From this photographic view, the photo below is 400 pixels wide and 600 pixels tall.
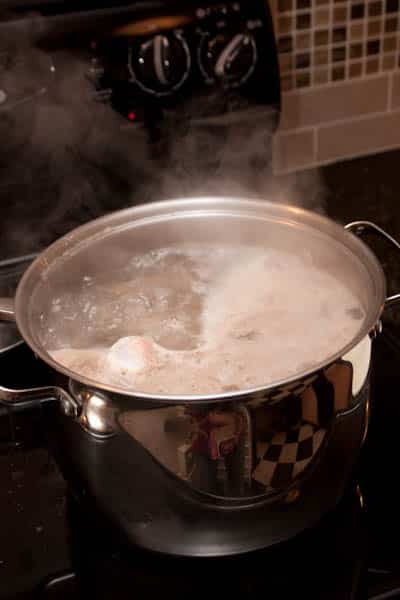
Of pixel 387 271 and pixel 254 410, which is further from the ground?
pixel 254 410

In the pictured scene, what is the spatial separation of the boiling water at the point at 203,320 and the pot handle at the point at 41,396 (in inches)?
2.0

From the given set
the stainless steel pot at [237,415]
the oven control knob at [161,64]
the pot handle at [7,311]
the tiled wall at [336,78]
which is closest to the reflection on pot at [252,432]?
the stainless steel pot at [237,415]

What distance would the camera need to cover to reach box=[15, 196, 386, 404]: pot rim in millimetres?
546

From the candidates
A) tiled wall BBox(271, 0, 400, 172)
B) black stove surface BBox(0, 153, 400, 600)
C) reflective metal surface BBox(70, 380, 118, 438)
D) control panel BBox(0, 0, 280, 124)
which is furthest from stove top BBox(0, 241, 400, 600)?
tiled wall BBox(271, 0, 400, 172)

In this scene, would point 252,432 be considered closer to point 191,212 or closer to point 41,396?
point 41,396

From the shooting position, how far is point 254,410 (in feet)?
1.86

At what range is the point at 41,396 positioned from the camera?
62 centimetres

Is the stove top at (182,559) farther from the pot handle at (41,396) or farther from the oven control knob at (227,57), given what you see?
the oven control knob at (227,57)

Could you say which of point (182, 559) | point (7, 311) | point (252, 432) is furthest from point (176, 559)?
point (7, 311)

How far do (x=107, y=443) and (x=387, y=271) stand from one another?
0.52m

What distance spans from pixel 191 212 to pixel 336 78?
80cm

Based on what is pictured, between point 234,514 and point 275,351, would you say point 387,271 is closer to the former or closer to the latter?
point 275,351

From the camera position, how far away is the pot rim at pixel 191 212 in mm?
546

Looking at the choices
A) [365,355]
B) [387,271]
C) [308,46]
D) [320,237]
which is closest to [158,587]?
[365,355]
